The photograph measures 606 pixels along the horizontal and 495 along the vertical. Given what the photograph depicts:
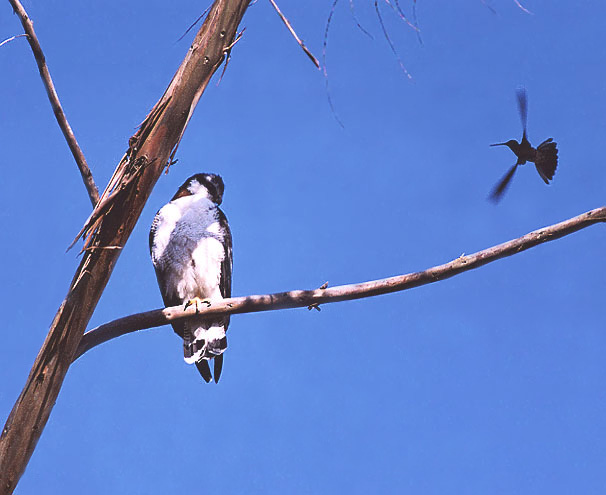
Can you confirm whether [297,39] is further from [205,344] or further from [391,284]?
[205,344]

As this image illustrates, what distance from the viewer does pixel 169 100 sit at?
2.67 meters

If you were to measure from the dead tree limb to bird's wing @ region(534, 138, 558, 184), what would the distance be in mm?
2011

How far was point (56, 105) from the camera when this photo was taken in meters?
3.01

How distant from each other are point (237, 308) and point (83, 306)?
0.73 metres

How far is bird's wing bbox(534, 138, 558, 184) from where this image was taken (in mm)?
3895

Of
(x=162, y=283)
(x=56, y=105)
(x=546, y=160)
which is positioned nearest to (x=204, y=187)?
(x=162, y=283)

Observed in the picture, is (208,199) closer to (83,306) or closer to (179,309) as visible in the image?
(179,309)

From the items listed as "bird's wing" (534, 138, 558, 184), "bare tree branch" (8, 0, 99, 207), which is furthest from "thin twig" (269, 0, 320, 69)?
"bird's wing" (534, 138, 558, 184)

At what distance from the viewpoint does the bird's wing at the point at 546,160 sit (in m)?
3.89

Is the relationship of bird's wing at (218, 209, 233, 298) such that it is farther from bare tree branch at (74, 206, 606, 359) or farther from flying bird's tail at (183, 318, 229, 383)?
bare tree branch at (74, 206, 606, 359)

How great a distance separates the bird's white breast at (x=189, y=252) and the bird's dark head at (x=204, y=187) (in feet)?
1.21

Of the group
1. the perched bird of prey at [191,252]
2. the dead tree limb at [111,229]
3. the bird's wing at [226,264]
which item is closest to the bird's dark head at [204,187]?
the perched bird of prey at [191,252]

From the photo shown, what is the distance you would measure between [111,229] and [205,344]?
68.6 inches

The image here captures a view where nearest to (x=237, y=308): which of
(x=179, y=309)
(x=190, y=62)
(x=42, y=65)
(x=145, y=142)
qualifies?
(x=179, y=309)
